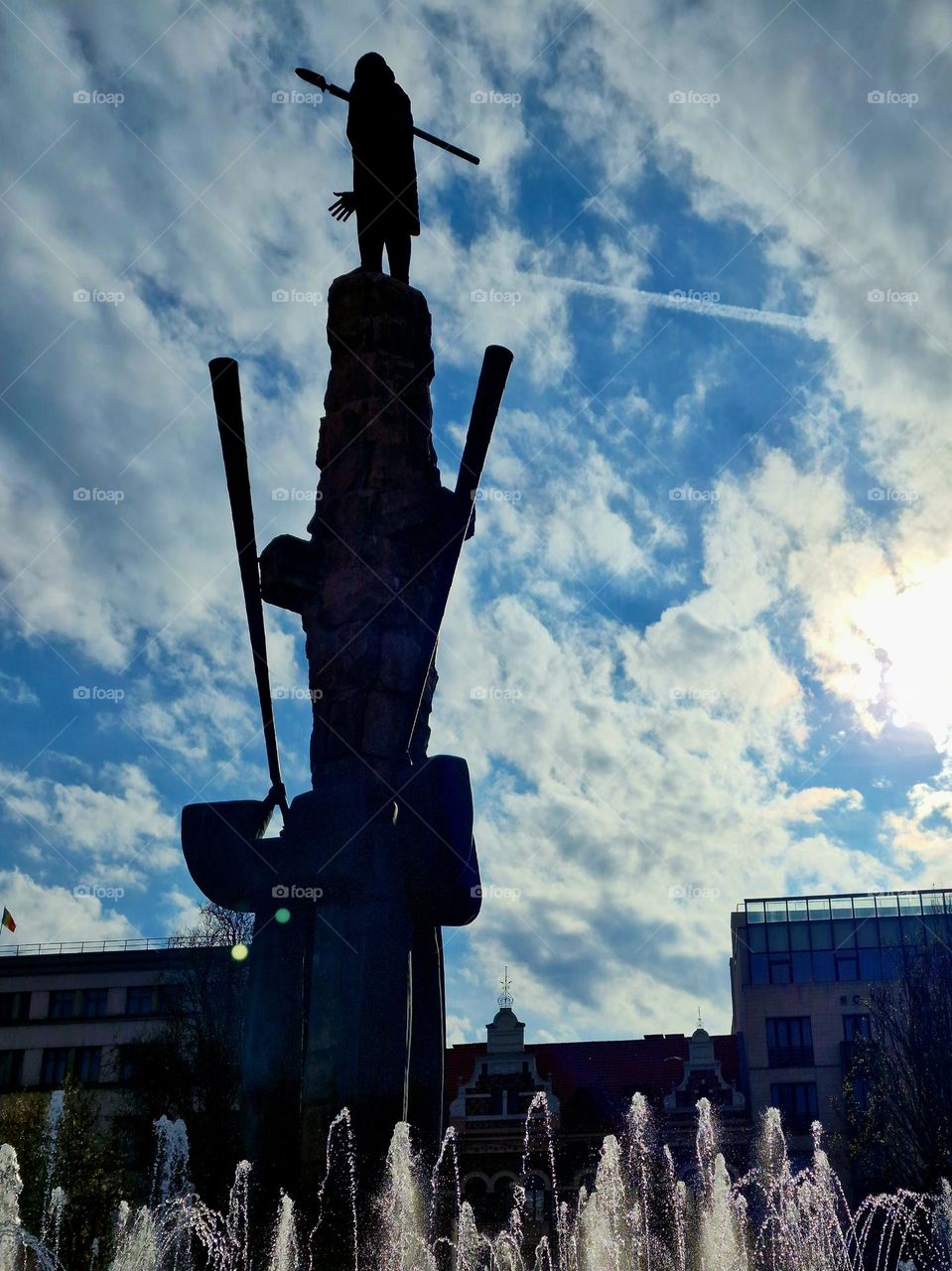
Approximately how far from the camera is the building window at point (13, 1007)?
181 feet

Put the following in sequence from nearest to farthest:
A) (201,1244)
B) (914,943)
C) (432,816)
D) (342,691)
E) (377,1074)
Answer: (377,1074) < (432,816) < (342,691) < (201,1244) < (914,943)

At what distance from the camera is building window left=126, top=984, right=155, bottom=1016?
54.2 meters

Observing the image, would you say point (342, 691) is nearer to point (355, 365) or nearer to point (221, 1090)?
point (355, 365)

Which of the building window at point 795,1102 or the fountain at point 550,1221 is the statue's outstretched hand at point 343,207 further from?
the building window at point 795,1102

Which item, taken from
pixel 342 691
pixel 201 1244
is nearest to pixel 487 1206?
pixel 201 1244

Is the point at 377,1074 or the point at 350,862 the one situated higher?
the point at 350,862

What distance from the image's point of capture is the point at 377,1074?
31.8ft

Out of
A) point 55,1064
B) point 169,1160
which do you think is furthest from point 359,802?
point 55,1064

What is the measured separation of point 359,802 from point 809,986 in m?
43.4

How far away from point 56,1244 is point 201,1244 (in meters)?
24.3

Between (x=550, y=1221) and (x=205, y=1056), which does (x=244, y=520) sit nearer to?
(x=205, y=1056)

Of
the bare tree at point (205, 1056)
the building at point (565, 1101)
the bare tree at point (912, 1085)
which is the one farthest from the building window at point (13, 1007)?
the bare tree at point (912, 1085)

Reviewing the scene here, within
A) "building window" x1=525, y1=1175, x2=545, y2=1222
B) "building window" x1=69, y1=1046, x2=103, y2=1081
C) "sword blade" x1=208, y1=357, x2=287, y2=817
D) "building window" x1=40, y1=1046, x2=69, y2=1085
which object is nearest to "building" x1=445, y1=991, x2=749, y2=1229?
"building window" x1=525, y1=1175, x2=545, y2=1222

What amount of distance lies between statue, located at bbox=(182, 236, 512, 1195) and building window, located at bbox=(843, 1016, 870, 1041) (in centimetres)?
4161
